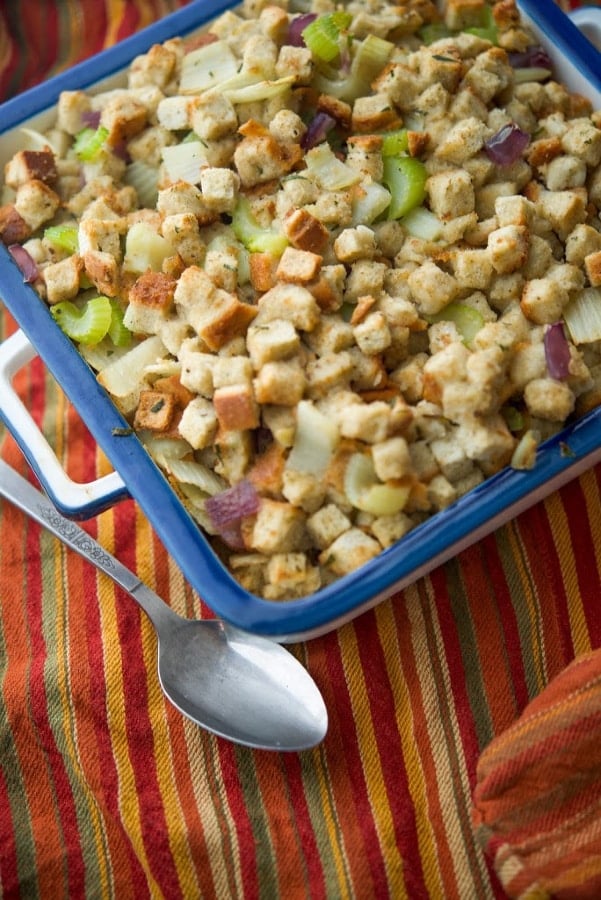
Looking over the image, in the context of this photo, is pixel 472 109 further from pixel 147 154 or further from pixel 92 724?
pixel 92 724

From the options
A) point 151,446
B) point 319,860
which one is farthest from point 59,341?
point 319,860

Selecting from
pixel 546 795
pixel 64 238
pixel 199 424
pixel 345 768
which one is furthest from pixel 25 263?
pixel 546 795

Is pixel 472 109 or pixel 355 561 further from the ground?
pixel 472 109

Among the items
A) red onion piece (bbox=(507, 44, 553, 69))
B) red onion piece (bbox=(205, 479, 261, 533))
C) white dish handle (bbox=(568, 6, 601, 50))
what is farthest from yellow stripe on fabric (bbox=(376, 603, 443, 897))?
white dish handle (bbox=(568, 6, 601, 50))

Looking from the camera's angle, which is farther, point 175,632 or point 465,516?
point 175,632

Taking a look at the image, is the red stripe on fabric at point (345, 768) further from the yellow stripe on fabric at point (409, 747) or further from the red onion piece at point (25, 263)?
the red onion piece at point (25, 263)

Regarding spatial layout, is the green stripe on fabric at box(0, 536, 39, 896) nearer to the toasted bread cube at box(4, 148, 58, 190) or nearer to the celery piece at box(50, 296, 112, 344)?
the celery piece at box(50, 296, 112, 344)

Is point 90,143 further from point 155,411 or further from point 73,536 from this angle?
point 73,536
